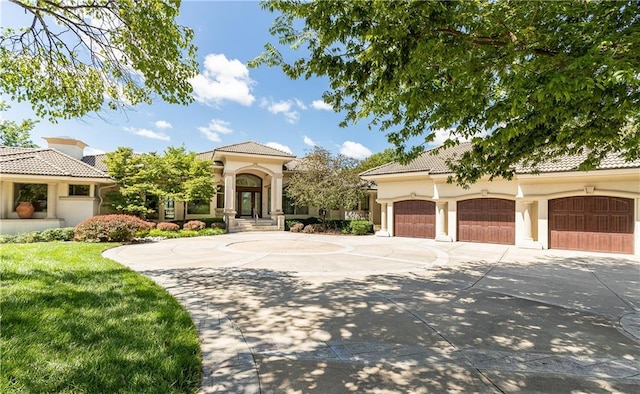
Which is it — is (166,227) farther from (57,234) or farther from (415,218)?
(415,218)

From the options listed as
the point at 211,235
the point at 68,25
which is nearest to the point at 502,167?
the point at 68,25

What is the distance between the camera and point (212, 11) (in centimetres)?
797

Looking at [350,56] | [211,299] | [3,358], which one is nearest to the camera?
[3,358]

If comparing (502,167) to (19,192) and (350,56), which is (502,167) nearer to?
(350,56)

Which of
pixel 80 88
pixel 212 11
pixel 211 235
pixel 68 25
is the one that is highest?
pixel 212 11

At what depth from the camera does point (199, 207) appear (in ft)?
77.9

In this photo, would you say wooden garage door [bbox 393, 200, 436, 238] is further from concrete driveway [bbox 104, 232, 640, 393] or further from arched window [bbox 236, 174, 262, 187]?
arched window [bbox 236, 174, 262, 187]

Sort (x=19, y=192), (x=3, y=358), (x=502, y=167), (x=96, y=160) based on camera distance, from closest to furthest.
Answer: (x=3, y=358) < (x=502, y=167) < (x=19, y=192) < (x=96, y=160)

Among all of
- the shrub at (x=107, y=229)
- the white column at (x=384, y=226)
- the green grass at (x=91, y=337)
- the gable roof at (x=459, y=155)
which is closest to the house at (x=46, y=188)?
the shrub at (x=107, y=229)

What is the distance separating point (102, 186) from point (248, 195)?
34.3 feet

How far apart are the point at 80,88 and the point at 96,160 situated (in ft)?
65.0

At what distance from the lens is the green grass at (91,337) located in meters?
3.06

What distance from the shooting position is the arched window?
26062mm

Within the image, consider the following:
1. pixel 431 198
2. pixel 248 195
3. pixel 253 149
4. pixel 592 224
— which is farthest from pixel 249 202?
pixel 592 224
